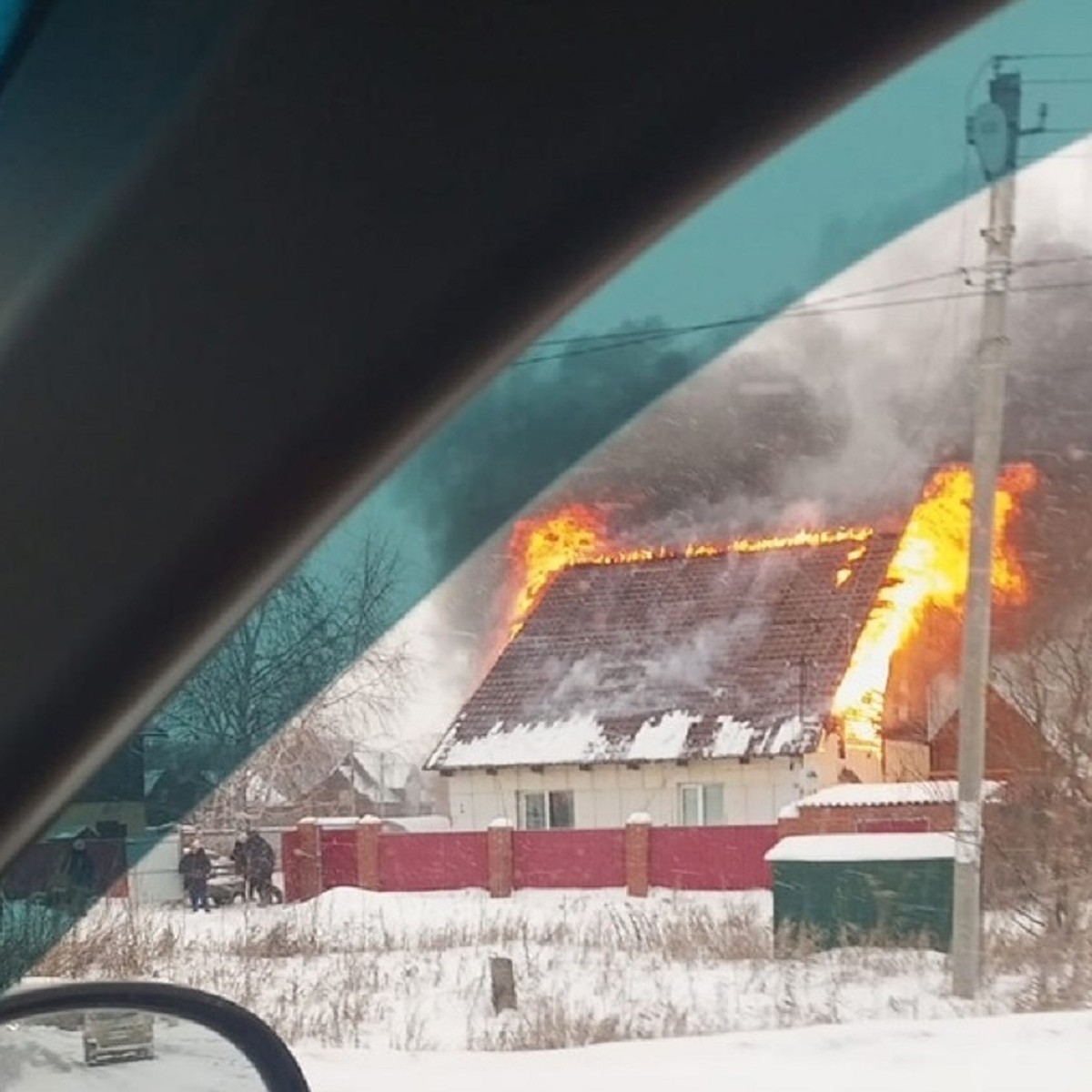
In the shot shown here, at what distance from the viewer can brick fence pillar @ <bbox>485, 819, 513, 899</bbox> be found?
203 cm

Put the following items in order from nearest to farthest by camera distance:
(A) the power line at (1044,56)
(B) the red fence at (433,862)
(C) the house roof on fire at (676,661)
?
(A) the power line at (1044,56)
(C) the house roof on fire at (676,661)
(B) the red fence at (433,862)

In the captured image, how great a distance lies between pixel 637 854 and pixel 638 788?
8 cm

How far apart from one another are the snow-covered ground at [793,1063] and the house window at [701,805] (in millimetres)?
218

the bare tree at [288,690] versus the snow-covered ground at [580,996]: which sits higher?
the bare tree at [288,690]

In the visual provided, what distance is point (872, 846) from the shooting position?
190 centimetres

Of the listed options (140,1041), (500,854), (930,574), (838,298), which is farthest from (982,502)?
(140,1041)

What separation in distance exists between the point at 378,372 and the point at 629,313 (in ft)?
0.95

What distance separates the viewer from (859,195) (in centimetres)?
192

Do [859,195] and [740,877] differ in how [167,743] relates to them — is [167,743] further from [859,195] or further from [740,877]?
[859,195]

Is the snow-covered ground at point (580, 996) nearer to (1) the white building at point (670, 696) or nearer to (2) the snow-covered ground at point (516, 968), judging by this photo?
(2) the snow-covered ground at point (516, 968)

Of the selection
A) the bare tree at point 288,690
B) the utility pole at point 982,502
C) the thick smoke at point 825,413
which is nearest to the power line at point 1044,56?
the utility pole at point 982,502

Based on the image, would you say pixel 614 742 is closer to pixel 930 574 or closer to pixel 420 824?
pixel 420 824

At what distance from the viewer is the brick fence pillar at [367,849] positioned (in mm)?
2070

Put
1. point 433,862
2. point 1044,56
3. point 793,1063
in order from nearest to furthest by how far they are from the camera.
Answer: point 1044,56 → point 793,1063 → point 433,862
